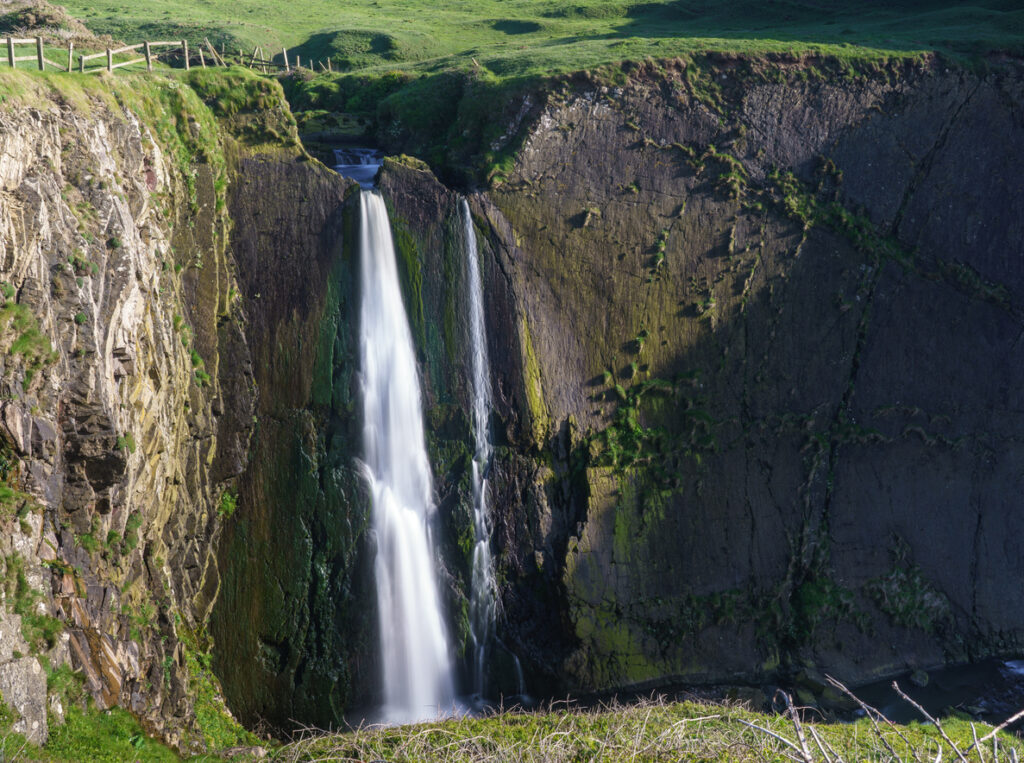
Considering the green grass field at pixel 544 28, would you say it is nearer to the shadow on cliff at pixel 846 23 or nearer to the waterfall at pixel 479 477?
the shadow on cliff at pixel 846 23

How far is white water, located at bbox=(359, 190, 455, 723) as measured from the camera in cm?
1648

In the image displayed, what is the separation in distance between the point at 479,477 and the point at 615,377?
3970mm

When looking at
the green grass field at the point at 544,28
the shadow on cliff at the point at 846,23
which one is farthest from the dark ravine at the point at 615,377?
the shadow on cliff at the point at 846,23

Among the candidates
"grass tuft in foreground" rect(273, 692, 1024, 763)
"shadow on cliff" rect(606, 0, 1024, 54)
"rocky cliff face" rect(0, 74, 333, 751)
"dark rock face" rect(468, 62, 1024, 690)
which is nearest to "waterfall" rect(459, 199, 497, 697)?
"dark rock face" rect(468, 62, 1024, 690)

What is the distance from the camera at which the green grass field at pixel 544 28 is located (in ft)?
71.3

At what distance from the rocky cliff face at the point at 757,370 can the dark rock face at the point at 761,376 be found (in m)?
0.05

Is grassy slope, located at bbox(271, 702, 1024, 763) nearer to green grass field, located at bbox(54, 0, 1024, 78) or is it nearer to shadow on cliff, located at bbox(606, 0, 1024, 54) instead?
green grass field, located at bbox(54, 0, 1024, 78)

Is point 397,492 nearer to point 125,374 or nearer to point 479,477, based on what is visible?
point 479,477

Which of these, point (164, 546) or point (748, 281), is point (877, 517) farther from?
point (164, 546)

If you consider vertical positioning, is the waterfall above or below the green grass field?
below

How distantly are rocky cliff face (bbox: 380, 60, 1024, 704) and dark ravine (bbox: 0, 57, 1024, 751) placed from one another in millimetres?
73

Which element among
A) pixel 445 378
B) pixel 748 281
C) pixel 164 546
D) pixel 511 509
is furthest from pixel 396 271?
pixel 748 281

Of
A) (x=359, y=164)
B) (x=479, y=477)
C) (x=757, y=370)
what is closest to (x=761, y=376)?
(x=757, y=370)

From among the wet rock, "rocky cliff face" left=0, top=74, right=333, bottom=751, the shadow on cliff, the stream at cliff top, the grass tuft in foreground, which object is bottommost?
the wet rock
